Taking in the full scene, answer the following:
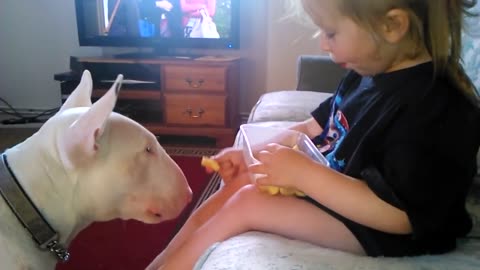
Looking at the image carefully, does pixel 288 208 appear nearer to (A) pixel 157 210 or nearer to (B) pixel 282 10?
(A) pixel 157 210

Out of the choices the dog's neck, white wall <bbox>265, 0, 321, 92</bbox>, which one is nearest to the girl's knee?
the dog's neck

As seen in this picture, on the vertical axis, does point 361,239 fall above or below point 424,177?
below

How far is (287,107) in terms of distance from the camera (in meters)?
1.73

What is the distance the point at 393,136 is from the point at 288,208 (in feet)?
0.64

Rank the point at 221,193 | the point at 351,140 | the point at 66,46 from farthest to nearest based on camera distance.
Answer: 1. the point at 66,46
2. the point at 221,193
3. the point at 351,140

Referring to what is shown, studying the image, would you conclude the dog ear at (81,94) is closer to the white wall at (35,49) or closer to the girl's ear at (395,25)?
the girl's ear at (395,25)

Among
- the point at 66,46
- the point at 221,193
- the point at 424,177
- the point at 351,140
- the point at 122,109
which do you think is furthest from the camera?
the point at 66,46

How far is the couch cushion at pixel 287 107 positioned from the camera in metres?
1.65

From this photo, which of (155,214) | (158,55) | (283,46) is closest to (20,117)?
(158,55)

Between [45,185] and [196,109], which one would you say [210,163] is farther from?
[196,109]

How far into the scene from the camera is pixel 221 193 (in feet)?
3.28

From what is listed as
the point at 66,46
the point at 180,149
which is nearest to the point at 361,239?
the point at 180,149

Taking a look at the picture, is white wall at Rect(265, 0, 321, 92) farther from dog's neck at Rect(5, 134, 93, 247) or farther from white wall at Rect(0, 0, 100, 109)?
dog's neck at Rect(5, 134, 93, 247)

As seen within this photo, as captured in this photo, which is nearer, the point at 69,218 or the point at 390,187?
the point at 390,187
